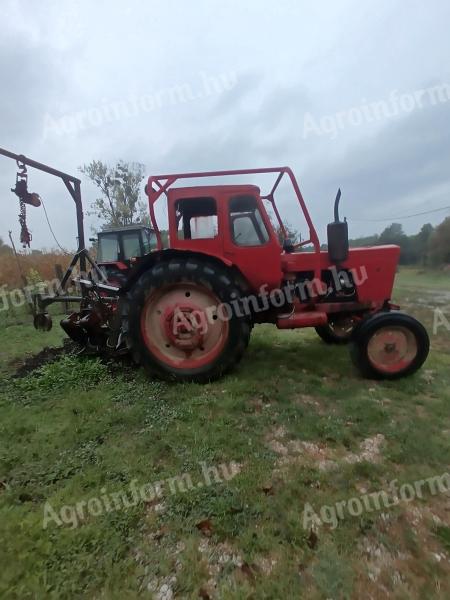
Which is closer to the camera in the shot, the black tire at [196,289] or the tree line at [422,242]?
the black tire at [196,289]

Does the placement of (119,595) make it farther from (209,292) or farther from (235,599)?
(209,292)

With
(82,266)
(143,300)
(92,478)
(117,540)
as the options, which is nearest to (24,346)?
(82,266)

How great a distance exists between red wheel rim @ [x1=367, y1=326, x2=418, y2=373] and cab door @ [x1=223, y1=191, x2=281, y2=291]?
1.16 m

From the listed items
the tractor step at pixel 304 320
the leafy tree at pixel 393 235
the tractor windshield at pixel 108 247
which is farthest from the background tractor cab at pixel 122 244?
the leafy tree at pixel 393 235

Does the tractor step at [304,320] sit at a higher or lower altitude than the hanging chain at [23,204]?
lower

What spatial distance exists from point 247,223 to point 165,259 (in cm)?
94

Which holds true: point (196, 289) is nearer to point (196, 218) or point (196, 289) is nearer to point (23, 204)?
point (196, 218)

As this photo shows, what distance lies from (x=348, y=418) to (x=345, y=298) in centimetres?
161

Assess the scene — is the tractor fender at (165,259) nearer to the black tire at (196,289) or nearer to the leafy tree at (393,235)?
the black tire at (196,289)

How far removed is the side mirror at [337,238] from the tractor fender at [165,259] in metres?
1.01

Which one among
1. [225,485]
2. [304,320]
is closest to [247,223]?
[304,320]

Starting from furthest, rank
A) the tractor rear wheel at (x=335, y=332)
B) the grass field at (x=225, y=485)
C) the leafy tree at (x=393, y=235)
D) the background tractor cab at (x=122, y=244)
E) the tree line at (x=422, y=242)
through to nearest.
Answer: the leafy tree at (x=393, y=235) → the tree line at (x=422, y=242) → the background tractor cab at (x=122, y=244) → the tractor rear wheel at (x=335, y=332) → the grass field at (x=225, y=485)

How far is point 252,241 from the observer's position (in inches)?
137

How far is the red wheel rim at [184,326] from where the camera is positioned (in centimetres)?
328
